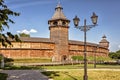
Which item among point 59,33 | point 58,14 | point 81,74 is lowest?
point 81,74

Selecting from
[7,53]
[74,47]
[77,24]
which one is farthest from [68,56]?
[77,24]

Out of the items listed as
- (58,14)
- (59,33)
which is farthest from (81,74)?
(58,14)

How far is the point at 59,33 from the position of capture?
57781 millimetres

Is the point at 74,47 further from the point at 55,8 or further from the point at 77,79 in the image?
the point at 77,79

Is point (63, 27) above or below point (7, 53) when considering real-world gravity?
above

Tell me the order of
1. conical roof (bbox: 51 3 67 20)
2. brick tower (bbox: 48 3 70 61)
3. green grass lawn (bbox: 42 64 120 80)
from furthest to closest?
conical roof (bbox: 51 3 67 20), brick tower (bbox: 48 3 70 61), green grass lawn (bbox: 42 64 120 80)

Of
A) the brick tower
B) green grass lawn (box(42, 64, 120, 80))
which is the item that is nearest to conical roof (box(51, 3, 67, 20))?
the brick tower

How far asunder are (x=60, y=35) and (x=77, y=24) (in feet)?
143

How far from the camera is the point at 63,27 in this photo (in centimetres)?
5847

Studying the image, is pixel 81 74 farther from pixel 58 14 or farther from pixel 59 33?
pixel 58 14

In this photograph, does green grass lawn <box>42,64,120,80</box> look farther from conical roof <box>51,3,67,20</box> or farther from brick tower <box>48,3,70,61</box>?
conical roof <box>51,3,67,20</box>

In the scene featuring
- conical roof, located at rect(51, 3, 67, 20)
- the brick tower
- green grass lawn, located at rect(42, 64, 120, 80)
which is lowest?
green grass lawn, located at rect(42, 64, 120, 80)

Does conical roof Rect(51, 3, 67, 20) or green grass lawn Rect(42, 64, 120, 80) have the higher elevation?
conical roof Rect(51, 3, 67, 20)

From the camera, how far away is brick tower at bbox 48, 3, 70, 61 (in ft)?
188
